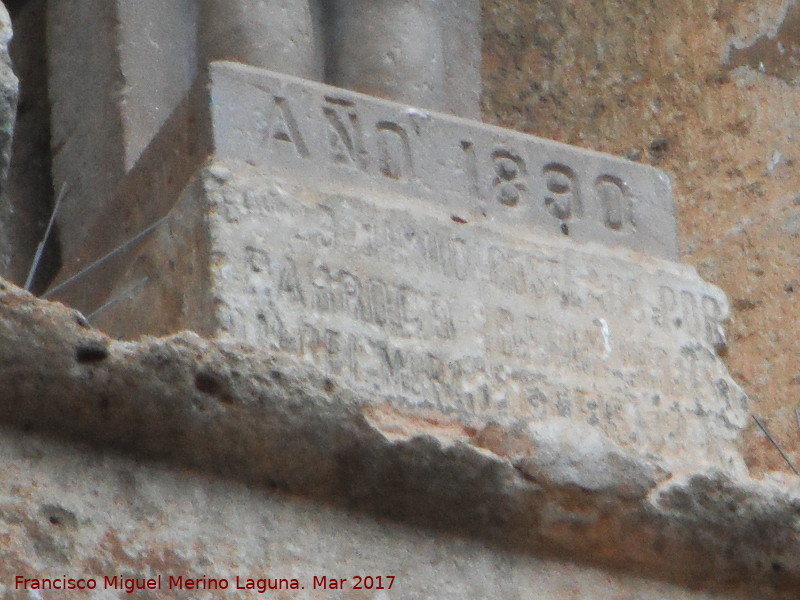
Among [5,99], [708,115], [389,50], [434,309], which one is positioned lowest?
[5,99]

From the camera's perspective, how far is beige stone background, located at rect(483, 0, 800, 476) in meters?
2.83

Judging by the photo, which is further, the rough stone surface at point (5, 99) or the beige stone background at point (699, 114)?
the beige stone background at point (699, 114)

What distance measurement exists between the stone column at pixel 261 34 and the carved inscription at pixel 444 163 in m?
0.14

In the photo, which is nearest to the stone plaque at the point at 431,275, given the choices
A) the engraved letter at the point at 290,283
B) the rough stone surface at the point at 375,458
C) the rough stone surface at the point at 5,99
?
the engraved letter at the point at 290,283

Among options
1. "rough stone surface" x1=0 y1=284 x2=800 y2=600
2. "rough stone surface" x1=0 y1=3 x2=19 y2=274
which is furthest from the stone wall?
"rough stone surface" x1=0 y1=3 x2=19 y2=274

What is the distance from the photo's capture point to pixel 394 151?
2307 mm

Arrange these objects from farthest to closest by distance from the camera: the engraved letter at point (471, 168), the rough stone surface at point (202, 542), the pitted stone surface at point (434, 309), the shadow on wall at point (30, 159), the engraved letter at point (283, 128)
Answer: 1. the shadow on wall at point (30, 159)
2. the engraved letter at point (471, 168)
3. the engraved letter at point (283, 128)
4. the pitted stone surface at point (434, 309)
5. the rough stone surface at point (202, 542)

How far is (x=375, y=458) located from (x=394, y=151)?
0.75 m

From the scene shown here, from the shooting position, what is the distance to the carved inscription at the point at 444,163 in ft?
7.30

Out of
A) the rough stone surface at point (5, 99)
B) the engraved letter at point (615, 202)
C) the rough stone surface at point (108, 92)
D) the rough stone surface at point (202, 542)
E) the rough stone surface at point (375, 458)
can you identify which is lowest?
the rough stone surface at point (202, 542)

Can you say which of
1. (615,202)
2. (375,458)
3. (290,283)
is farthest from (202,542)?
(615,202)

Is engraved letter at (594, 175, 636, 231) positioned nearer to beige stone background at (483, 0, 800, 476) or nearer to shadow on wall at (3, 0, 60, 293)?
beige stone background at (483, 0, 800, 476)

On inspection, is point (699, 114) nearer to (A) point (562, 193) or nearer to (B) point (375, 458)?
(A) point (562, 193)

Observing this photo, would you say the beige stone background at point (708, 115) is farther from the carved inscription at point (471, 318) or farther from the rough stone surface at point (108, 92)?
the rough stone surface at point (108, 92)
